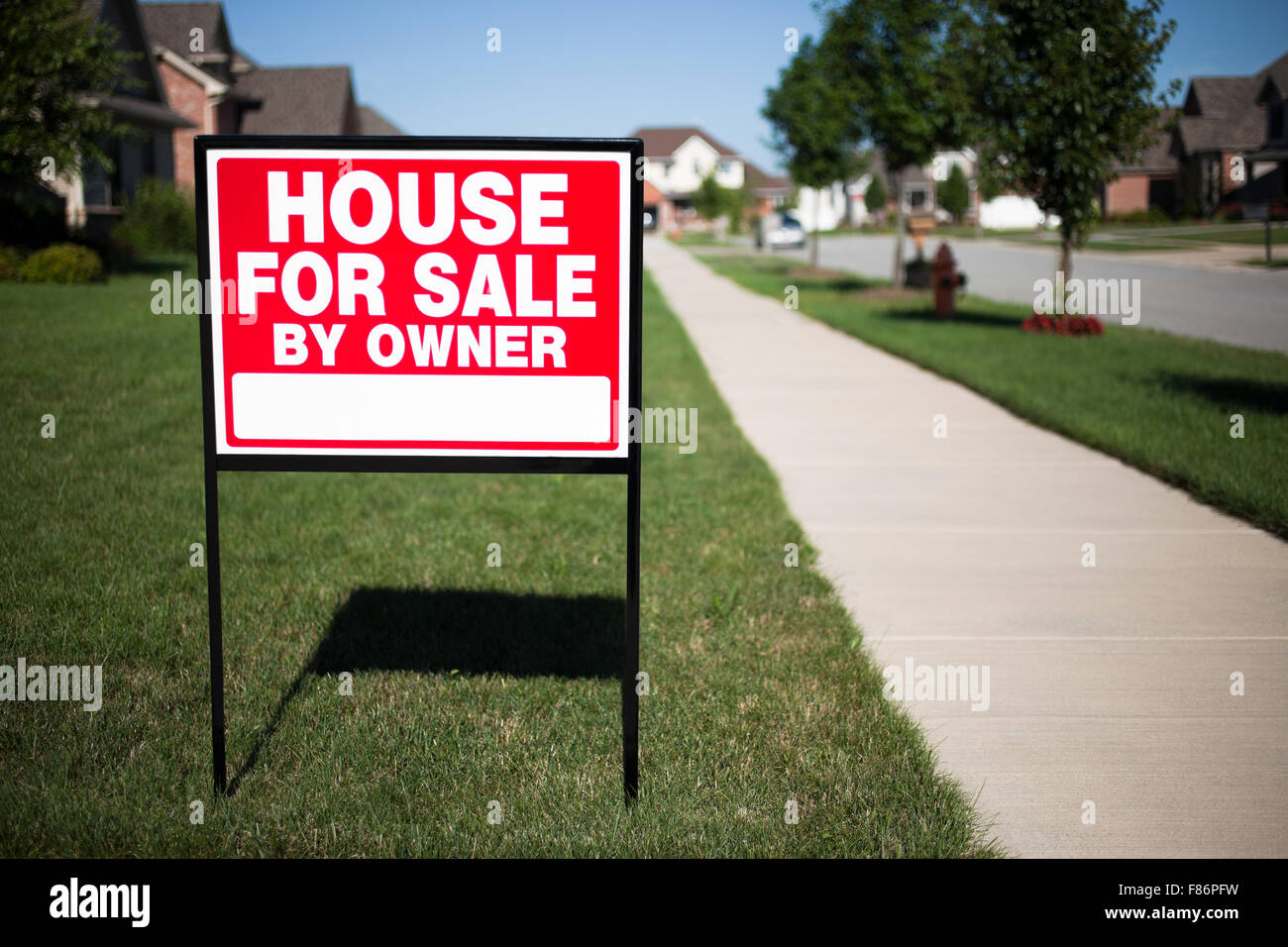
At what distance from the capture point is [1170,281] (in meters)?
27.7

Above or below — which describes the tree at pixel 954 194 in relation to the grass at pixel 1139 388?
above

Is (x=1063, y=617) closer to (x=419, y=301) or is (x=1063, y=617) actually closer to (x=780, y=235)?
(x=419, y=301)

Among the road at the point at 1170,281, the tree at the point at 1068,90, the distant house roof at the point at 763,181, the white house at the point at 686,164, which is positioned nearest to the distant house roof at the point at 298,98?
the road at the point at 1170,281

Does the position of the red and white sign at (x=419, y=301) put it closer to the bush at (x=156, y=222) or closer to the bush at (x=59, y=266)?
the bush at (x=59, y=266)

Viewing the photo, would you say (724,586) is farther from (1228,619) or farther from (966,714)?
(1228,619)

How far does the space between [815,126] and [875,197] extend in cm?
6037

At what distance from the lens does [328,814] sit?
370cm

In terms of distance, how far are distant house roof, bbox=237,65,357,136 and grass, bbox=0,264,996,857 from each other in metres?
37.5

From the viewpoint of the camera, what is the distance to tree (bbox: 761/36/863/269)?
27.3m

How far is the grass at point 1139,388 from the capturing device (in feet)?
26.9

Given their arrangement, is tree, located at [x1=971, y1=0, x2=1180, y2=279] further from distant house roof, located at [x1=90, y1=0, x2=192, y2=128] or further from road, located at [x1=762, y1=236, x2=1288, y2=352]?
distant house roof, located at [x1=90, y1=0, x2=192, y2=128]

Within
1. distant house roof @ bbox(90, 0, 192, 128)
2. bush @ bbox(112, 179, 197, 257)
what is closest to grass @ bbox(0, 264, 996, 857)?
bush @ bbox(112, 179, 197, 257)

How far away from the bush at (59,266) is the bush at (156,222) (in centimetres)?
836
